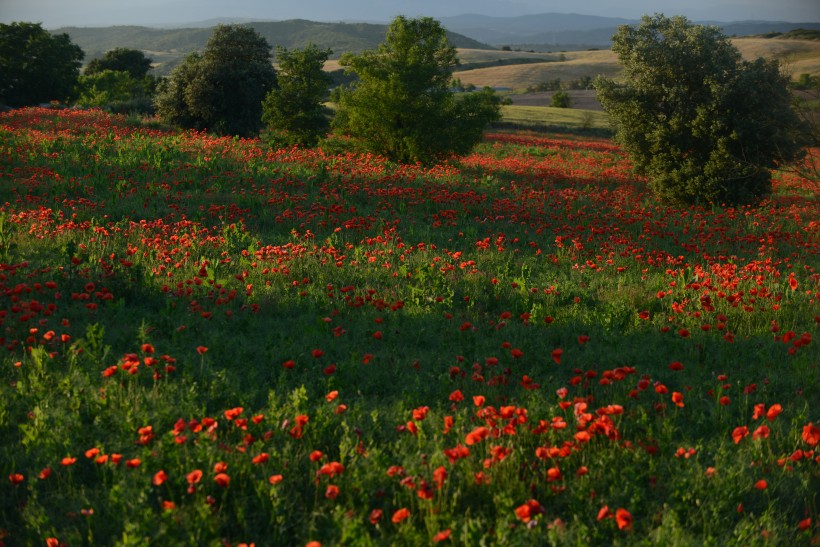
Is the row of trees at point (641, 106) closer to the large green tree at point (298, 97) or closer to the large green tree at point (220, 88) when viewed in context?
the large green tree at point (298, 97)

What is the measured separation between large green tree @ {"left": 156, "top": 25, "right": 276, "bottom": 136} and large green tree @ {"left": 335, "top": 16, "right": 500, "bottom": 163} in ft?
39.1

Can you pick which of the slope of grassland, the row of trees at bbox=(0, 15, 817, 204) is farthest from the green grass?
the slope of grassland

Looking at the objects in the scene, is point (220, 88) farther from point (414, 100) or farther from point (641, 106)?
point (641, 106)

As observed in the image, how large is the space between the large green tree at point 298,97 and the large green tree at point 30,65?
79.3 ft

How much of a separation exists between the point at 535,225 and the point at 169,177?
25.6 ft

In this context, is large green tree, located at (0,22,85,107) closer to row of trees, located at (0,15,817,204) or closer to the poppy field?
row of trees, located at (0,15,817,204)

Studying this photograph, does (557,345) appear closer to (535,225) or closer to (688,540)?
(688,540)

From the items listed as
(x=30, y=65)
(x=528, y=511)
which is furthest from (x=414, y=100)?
(x=30, y=65)

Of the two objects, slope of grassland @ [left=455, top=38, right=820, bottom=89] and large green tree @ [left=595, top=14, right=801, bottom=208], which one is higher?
slope of grassland @ [left=455, top=38, right=820, bottom=89]

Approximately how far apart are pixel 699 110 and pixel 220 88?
863 inches

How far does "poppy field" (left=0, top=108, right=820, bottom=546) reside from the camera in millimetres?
3436

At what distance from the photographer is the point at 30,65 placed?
42.0 m

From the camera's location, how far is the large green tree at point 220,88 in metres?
29.5

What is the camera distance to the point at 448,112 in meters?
19.6
